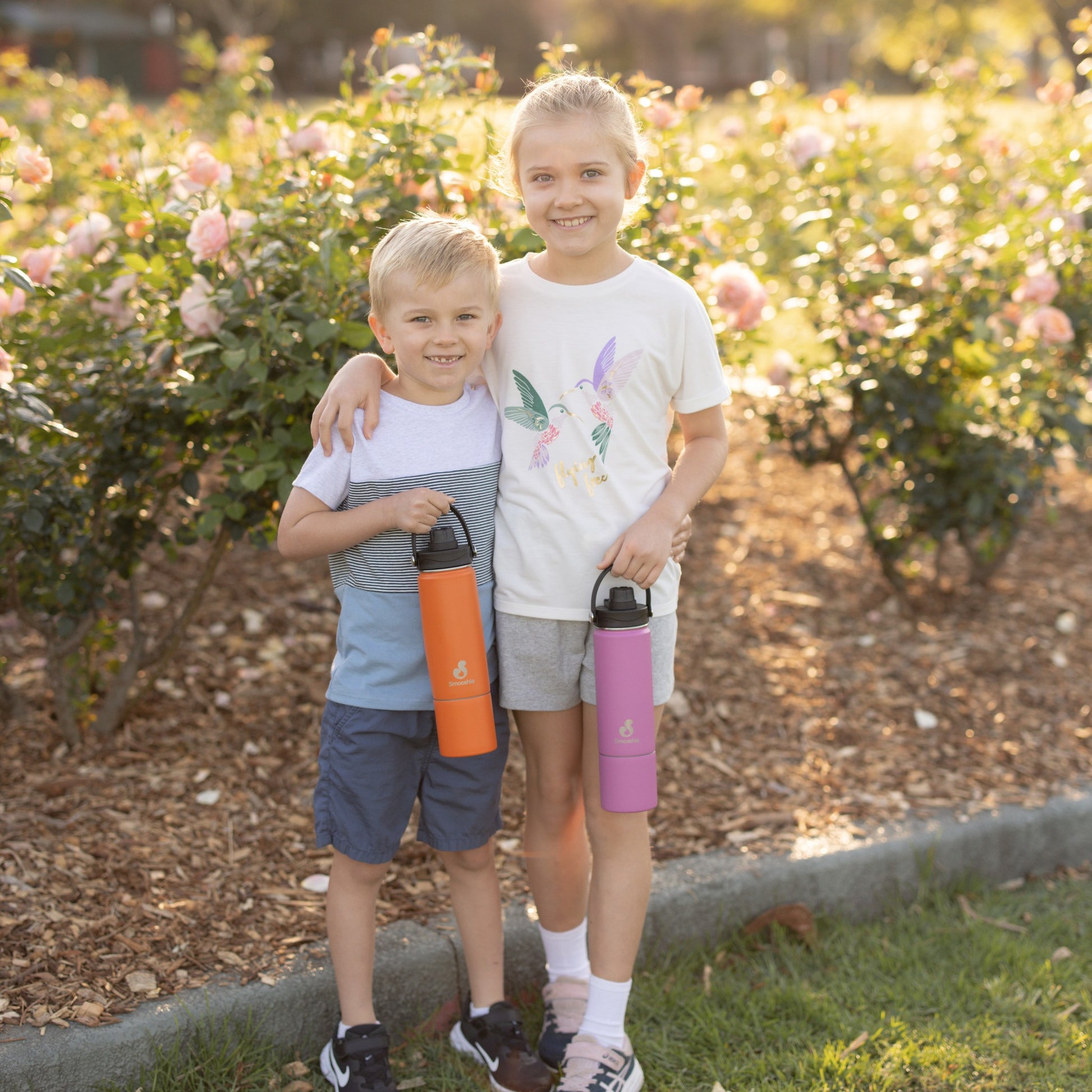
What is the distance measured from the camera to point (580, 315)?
6.74 ft

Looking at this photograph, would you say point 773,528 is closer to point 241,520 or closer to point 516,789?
point 516,789

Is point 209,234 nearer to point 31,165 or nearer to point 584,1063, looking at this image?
point 31,165

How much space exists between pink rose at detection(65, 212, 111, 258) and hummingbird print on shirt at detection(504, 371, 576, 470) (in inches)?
59.1

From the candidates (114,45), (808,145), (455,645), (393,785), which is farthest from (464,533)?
(114,45)

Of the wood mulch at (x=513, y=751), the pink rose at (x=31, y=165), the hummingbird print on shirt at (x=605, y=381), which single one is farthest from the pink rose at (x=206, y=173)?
the wood mulch at (x=513, y=751)

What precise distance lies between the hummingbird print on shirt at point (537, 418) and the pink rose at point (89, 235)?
1501mm

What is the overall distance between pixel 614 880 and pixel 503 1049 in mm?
416

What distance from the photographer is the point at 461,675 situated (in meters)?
1.96

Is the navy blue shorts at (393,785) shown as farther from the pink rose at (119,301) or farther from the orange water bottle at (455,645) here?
the pink rose at (119,301)

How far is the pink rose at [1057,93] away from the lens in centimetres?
408

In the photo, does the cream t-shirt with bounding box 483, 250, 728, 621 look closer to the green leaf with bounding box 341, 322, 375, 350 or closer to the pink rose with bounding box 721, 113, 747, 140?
the green leaf with bounding box 341, 322, 375, 350

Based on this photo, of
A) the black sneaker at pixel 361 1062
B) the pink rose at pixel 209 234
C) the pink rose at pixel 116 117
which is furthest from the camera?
the pink rose at pixel 116 117

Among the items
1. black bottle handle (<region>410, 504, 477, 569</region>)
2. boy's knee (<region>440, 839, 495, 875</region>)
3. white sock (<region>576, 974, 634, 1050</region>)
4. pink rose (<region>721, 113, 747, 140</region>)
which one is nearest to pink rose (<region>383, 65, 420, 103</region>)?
black bottle handle (<region>410, 504, 477, 569</region>)

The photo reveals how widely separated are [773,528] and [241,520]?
2.62 m
